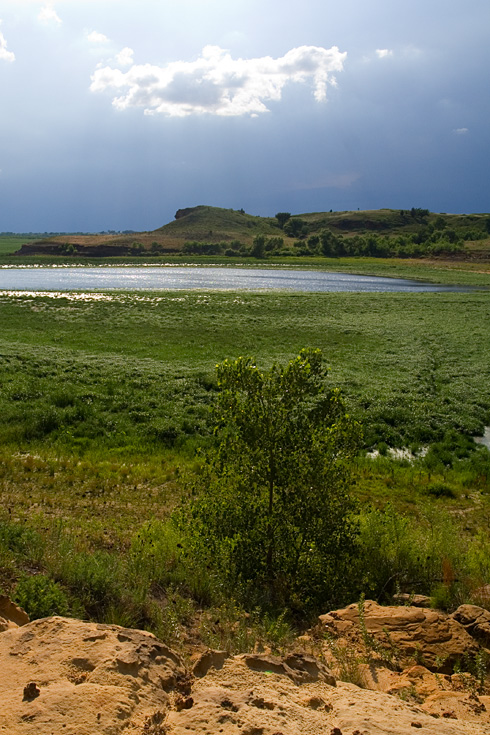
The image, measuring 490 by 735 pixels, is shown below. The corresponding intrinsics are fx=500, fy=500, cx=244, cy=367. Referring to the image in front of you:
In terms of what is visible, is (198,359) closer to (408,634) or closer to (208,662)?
(408,634)

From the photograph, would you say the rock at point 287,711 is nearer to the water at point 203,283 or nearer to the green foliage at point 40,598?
the green foliage at point 40,598

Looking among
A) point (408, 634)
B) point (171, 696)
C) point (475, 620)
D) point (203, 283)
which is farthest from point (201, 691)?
point (203, 283)

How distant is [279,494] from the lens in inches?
341

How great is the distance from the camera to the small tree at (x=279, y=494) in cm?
828

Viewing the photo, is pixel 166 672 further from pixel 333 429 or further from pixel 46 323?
pixel 46 323

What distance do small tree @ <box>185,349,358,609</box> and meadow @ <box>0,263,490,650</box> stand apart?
1.89 ft

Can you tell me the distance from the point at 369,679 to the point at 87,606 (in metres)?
3.70

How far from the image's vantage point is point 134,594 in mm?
6953

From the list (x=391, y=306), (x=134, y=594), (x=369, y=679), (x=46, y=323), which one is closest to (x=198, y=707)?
(x=369, y=679)

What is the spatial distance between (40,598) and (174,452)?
1037 cm

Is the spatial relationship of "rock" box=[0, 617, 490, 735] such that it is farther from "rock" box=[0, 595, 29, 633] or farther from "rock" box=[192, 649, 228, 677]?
"rock" box=[0, 595, 29, 633]

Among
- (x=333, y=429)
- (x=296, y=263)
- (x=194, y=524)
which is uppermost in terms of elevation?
(x=296, y=263)

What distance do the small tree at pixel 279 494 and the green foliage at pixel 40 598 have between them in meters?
2.50

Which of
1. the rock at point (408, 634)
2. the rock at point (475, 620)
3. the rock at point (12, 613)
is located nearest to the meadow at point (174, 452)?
the rock at point (12, 613)
